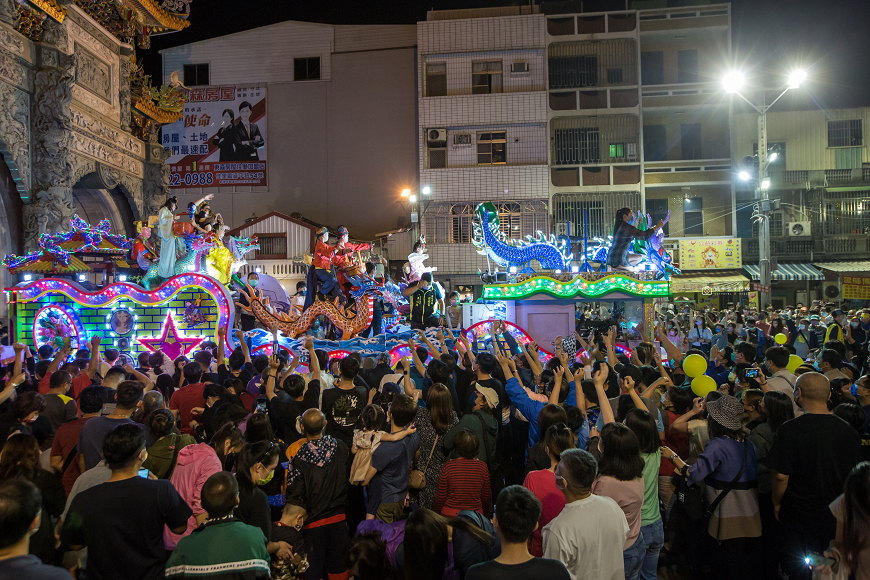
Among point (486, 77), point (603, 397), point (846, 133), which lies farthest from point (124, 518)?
point (846, 133)

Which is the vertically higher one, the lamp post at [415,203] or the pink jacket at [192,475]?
the lamp post at [415,203]

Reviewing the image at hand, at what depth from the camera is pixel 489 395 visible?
5430mm

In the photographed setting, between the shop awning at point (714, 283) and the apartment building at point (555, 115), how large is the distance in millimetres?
2206

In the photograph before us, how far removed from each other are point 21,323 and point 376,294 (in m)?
7.60

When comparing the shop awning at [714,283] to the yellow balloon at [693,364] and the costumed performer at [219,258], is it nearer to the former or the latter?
the costumed performer at [219,258]

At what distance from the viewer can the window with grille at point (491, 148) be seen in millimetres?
26969

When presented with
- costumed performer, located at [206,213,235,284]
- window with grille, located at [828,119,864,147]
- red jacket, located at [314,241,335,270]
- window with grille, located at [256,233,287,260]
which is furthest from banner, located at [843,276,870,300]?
window with grille, located at [256,233,287,260]

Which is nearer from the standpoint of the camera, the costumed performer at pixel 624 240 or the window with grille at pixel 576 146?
the costumed performer at pixel 624 240

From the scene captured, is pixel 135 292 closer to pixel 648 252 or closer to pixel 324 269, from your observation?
pixel 324 269

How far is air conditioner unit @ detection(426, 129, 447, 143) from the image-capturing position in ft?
88.3

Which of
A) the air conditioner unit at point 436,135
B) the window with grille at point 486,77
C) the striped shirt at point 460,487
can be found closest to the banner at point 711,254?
the window with grille at point 486,77

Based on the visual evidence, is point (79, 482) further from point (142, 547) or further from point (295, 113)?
point (295, 113)

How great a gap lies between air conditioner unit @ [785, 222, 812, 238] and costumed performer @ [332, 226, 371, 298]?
23419mm

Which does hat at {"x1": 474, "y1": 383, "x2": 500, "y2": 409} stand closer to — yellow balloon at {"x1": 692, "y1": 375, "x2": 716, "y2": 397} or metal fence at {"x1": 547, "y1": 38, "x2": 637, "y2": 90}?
yellow balloon at {"x1": 692, "y1": 375, "x2": 716, "y2": 397}
